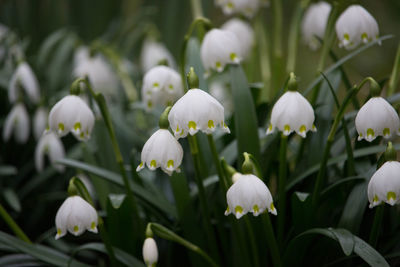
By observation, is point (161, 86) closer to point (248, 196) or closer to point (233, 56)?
point (233, 56)

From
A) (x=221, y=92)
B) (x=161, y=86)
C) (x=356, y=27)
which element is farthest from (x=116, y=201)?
(x=221, y=92)

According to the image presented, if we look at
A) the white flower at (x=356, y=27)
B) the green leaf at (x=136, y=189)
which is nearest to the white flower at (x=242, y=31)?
the white flower at (x=356, y=27)

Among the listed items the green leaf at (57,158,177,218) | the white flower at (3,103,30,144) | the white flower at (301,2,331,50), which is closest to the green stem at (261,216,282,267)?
the green leaf at (57,158,177,218)

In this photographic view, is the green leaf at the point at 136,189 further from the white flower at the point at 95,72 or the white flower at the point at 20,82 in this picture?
the white flower at the point at 95,72

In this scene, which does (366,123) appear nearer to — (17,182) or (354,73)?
(17,182)

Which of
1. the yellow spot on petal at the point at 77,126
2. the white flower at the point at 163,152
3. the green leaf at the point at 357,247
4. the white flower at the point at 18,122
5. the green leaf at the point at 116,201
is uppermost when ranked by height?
the yellow spot on petal at the point at 77,126

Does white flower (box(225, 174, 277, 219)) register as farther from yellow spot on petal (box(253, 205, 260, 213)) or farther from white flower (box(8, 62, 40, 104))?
white flower (box(8, 62, 40, 104))
